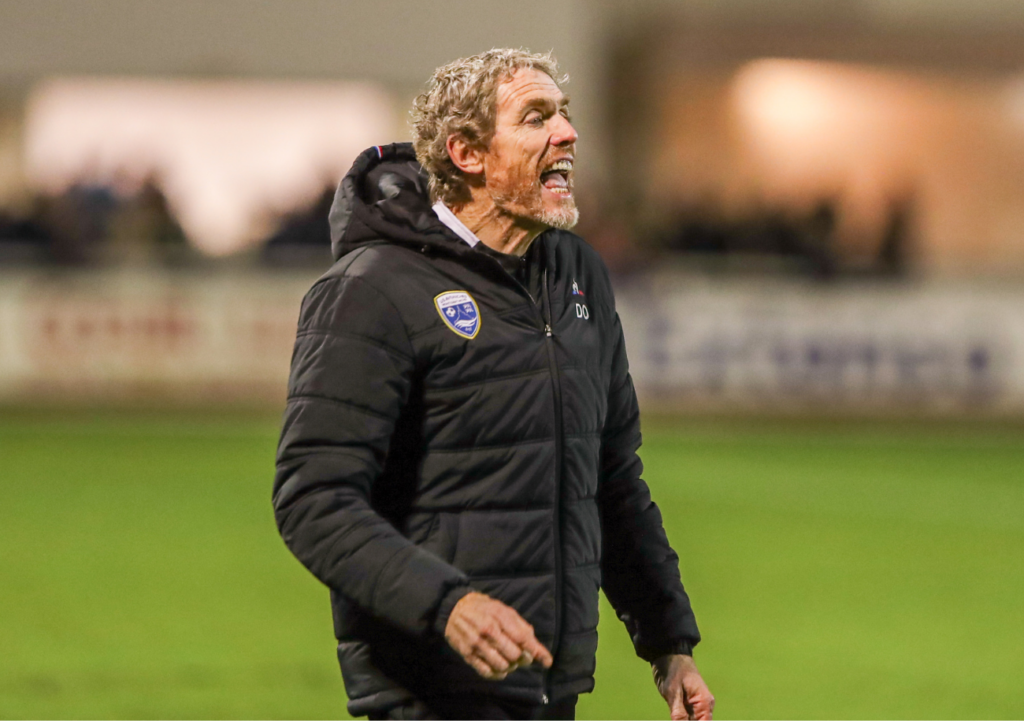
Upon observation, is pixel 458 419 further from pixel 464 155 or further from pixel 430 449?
pixel 464 155

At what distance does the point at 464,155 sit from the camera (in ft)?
11.0

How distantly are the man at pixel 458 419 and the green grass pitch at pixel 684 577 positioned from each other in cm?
332

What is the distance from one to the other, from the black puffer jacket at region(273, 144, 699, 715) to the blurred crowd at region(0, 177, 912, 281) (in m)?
14.0

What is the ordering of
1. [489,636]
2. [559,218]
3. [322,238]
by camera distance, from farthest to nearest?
1. [322,238]
2. [559,218]
3. [489,636]

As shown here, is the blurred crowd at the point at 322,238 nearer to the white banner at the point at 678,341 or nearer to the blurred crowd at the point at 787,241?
the blurred crowd at the point at 787,241

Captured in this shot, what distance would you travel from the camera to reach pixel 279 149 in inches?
921

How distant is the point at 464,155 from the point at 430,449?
0.61m

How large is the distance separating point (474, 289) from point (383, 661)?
0.76 m

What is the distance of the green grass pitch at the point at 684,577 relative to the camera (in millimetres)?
6785

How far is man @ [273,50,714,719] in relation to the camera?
2.99 m

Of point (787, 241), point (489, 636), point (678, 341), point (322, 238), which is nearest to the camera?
point (489, 636)

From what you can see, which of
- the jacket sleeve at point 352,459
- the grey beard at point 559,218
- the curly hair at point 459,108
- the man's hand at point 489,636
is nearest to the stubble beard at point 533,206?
the grey beard at point 559,218

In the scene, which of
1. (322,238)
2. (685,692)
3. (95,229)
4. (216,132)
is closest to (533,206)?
(685,692)

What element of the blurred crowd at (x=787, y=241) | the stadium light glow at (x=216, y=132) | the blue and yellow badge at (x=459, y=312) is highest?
the blue and yellow badge at (x=459, y=312)
